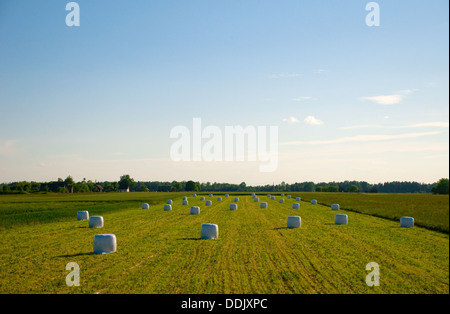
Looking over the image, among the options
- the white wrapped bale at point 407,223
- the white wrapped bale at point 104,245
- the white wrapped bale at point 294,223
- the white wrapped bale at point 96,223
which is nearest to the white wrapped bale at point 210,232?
the white wrapped bale at point 104,245

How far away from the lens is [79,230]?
91.5ft

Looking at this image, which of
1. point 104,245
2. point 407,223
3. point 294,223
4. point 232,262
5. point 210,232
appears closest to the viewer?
point 232,262

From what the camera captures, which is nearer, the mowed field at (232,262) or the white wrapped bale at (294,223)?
the mowed field at (232,262)

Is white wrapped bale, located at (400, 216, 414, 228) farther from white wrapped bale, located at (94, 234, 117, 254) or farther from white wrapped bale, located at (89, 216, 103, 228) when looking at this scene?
white wrapped bale, located at (89, 216, 103, 228)

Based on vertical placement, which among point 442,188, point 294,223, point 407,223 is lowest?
point 407,223

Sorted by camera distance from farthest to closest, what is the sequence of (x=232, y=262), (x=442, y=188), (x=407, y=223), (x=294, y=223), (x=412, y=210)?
(x=442, y=188), (x=412, y=210), (x=407, y=223), (x=294, y=223), (x=232, y=262)

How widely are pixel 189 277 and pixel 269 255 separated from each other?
16.6 ft

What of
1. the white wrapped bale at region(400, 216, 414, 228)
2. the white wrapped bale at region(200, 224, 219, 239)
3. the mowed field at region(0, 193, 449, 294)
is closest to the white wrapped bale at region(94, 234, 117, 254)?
the mowed field at region(0, 193, 449, 294)

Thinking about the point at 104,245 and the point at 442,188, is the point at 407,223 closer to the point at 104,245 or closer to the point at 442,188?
the point at 104,245

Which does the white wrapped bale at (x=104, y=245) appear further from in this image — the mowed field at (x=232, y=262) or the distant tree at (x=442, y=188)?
the distant tree at (x=442, y=188)

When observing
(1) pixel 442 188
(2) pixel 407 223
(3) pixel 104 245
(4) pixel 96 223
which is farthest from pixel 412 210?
(1) pixel 442 188

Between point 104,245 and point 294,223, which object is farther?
point 294,223
